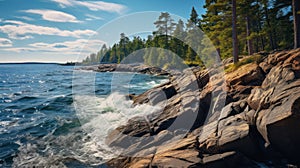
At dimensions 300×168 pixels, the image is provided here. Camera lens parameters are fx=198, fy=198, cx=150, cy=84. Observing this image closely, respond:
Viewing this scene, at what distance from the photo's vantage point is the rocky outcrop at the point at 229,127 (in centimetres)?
767

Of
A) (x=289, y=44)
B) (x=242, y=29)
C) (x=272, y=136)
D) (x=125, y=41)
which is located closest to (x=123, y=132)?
(x=272, y=136)

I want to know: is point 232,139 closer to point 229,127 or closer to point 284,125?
point 229,127

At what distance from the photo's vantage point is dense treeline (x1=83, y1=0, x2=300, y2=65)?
21797 mm

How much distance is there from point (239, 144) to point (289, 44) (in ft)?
86.6

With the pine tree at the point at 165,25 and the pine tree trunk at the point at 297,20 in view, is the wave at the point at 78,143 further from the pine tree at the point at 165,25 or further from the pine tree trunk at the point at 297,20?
the pine tree at the point at 165,25

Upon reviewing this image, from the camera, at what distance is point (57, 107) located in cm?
2298

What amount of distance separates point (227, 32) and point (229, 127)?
18.0 meters

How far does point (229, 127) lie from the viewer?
891cm

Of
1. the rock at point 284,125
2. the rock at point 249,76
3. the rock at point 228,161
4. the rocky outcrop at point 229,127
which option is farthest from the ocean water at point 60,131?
the rock at point 284,125

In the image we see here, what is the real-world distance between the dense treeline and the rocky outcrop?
638 centimetres

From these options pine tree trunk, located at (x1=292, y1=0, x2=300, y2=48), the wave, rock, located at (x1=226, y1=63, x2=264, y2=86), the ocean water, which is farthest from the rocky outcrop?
pine tree trunk, located at (x1=292, y1=0, x2=300, y2=48)

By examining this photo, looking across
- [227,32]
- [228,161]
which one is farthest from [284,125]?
[227,32]

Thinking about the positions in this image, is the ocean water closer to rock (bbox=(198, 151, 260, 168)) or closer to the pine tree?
rock (bbox=(198, 151, 260, 168))

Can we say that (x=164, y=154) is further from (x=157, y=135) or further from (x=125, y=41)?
(x=125, y=41)
